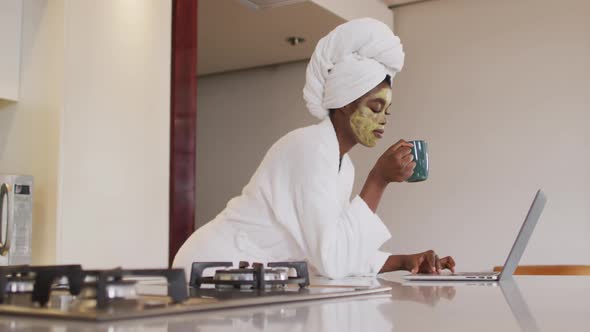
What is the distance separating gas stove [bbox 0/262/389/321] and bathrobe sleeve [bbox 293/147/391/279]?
1.55 ft

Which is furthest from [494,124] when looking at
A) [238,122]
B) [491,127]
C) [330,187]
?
[330,187]

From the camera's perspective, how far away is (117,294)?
492mm

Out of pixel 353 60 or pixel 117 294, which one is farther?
pixel 353 60

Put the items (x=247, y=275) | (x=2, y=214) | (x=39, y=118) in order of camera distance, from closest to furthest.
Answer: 1. (x=247, y=275)
2. (x=2, y=214)
3. (x=39, y=118)

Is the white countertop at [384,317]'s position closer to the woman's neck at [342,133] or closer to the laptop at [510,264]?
the laptop at [510,264]

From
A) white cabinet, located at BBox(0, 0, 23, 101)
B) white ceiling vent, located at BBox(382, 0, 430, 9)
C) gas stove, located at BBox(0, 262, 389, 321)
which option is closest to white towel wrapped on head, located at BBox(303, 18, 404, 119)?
gas stove, located at BBox(0, 262, 389, 321)

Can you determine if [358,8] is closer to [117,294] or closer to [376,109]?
[376,109]

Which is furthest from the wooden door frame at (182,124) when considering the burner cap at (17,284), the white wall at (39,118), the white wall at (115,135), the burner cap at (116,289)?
Answer: the burner cap at (116,289)

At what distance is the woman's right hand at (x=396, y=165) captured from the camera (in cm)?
139

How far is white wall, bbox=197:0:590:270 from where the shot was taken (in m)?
3.56

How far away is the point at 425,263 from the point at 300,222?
33cm

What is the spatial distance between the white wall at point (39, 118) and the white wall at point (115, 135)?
4cm

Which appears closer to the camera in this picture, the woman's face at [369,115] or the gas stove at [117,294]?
the gas stove at [117,294]

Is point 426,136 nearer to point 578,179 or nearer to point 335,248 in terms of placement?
point 578,179
